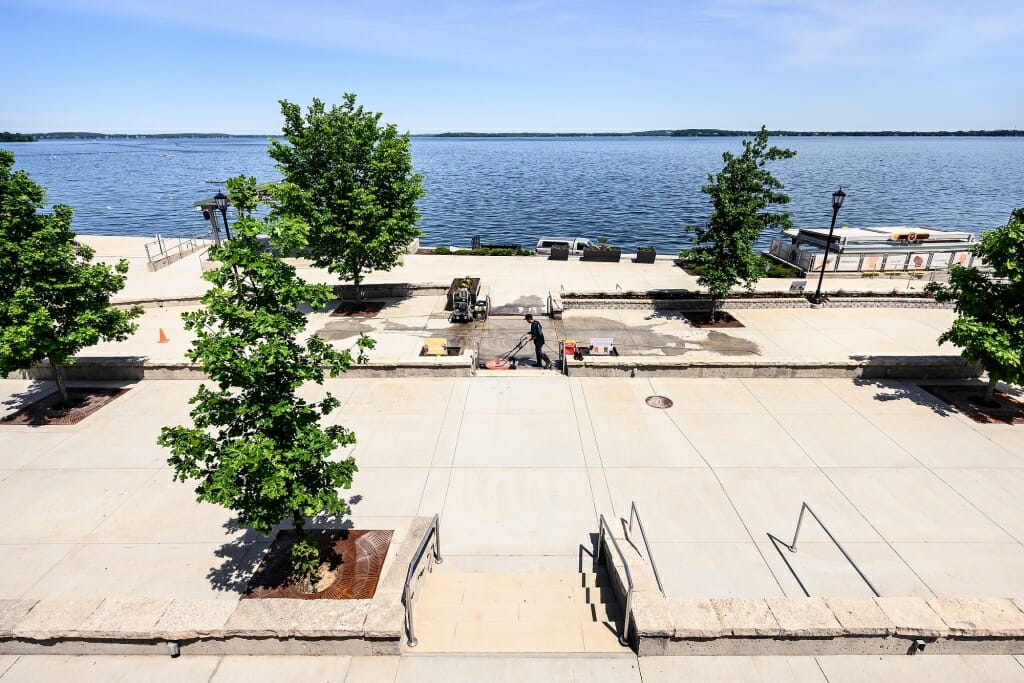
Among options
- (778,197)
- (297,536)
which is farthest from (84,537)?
(778,197)

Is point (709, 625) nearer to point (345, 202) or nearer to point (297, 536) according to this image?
point (297, 536)

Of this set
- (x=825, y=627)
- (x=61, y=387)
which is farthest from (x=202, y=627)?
(x=61, y=387)

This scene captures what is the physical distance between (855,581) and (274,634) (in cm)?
847

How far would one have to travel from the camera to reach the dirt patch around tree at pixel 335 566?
7.75 metres

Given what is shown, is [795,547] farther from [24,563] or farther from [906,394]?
[24,563]

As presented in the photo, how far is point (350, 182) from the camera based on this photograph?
2089 centimetres

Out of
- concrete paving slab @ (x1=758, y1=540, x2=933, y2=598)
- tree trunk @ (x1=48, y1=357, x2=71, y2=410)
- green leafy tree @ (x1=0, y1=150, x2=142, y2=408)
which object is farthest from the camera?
tree trunk @ (x1=48, y1=357, x2=71, y2=410)

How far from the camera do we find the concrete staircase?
6.52 m

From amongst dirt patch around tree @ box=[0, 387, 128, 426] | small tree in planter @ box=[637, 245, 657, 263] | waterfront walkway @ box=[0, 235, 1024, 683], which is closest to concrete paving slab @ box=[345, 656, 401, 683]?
waterfront walkway @ box=[0, 235, 1024, 683]

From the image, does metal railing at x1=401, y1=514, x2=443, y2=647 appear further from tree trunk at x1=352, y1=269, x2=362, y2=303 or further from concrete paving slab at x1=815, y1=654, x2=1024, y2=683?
tree trunk at x1=352, y1=269, x2=362, y2=303

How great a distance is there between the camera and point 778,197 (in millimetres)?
19141

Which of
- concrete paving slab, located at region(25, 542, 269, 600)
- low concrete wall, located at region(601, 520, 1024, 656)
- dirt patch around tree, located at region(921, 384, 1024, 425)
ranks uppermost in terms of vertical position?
low concrete wall, located at region(601, 520, 1024, 656)

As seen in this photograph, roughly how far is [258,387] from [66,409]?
1037cm

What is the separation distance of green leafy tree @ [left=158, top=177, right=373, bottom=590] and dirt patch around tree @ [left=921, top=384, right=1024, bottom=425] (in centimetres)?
1518
